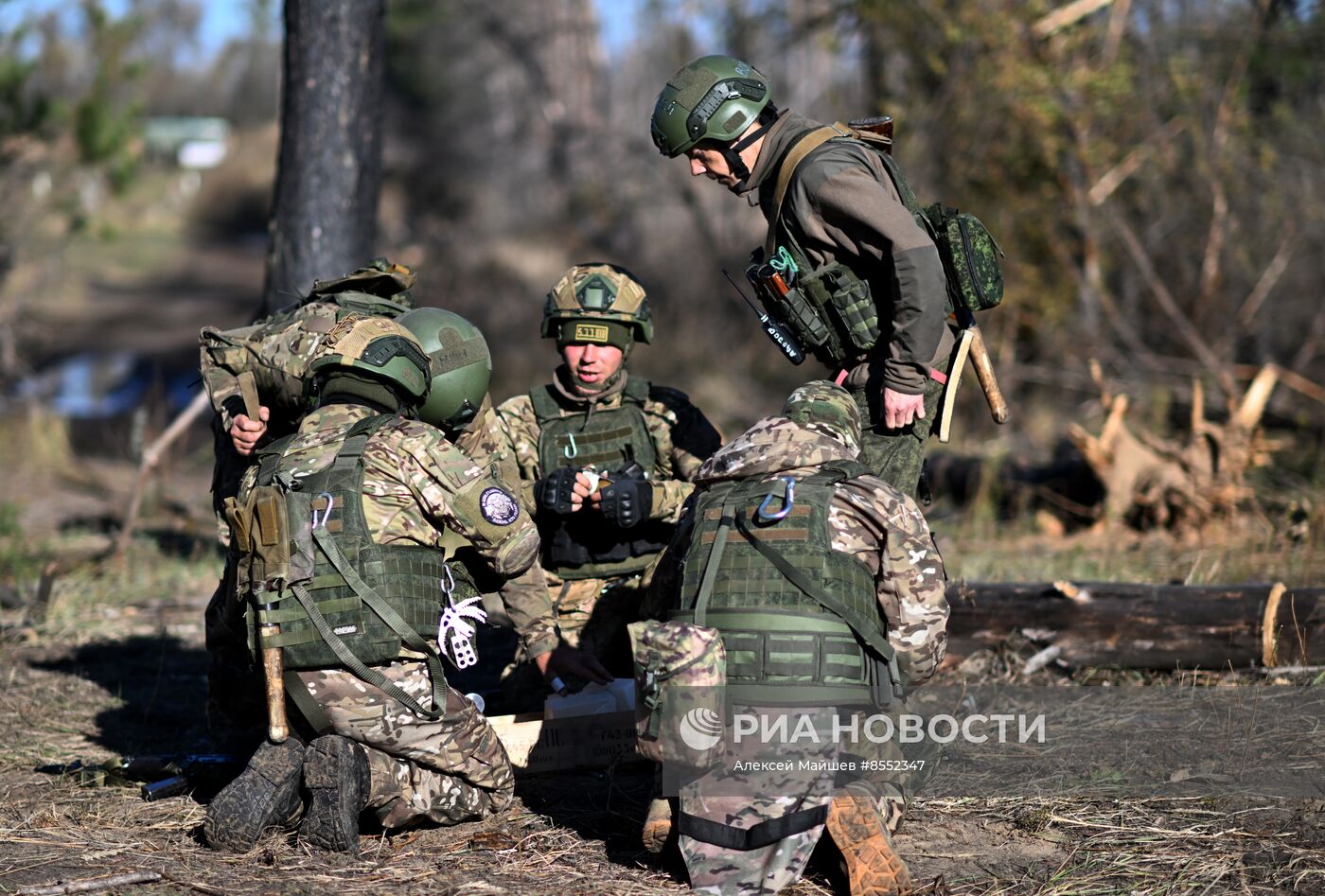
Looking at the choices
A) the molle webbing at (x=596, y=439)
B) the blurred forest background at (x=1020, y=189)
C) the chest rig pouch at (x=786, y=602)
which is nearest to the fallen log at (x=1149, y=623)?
the molle webbing at (x=596, y=439)

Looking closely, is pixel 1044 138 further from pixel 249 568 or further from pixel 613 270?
pixel 249 568

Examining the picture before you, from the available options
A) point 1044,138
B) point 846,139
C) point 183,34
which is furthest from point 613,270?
point 183,34

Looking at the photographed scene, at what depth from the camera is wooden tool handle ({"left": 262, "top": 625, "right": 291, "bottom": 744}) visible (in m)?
4.15

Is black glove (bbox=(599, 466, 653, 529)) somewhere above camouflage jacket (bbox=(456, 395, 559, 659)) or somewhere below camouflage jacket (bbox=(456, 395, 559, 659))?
above

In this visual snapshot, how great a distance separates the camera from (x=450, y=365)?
16.8 ft

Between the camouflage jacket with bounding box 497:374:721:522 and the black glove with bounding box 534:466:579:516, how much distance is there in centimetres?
39

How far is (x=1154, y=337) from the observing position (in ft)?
39.9

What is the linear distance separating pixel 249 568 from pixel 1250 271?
9.70m

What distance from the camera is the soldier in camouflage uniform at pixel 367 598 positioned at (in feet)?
13.6

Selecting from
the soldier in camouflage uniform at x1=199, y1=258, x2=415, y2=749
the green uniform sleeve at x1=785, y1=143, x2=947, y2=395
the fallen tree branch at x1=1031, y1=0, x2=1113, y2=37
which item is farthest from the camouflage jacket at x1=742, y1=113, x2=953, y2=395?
the fallen tree branch at x1=1031, y1=0, x2=1113, y2=37

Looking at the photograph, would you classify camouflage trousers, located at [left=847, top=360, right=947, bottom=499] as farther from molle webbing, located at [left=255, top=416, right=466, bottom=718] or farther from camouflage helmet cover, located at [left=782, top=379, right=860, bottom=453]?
molle webbing, located at [left=255, top=416, right=466, bottom=718]

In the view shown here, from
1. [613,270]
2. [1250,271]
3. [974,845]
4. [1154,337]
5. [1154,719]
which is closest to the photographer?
[974,845]

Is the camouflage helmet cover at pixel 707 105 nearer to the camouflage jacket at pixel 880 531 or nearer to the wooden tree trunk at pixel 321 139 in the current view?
the camouflage jacket at pixel 880 531

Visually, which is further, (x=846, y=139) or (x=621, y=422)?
(x=621, y=422)
